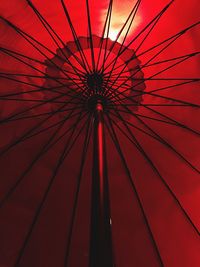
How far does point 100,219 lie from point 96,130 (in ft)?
2.60

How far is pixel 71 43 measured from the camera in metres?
2.56

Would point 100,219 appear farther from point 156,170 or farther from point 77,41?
point 77,41

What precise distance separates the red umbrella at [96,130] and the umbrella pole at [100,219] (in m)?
0.41

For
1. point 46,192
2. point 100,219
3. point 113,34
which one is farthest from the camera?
point 113,34

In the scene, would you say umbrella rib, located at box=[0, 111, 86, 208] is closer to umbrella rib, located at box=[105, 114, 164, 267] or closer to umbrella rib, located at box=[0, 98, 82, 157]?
umbrella rib, located at box=[0, 98, 82, 157]


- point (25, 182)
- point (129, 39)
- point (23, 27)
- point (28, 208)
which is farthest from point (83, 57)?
point (28, 208)

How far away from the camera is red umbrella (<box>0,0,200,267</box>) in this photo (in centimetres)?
237

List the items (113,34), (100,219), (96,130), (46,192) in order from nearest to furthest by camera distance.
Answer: (100,219) < (96,130) < (46,192) < (113,34)

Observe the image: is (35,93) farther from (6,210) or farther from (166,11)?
(166,11)

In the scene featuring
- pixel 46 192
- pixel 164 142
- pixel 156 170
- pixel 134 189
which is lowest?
pixel 46 192

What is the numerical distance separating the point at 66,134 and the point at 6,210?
0.79 m

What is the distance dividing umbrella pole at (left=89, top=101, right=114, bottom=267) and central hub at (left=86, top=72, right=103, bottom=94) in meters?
0.73

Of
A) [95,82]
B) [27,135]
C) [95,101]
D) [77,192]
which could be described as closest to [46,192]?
[77,192]

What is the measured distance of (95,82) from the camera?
8.63ft
